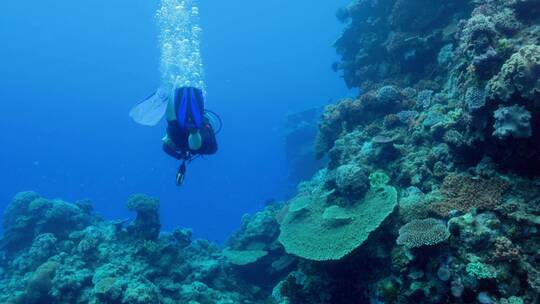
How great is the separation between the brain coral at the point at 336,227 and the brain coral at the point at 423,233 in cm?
79

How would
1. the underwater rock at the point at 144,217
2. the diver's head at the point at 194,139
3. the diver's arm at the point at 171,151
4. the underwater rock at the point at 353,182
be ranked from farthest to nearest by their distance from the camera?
the underwater rock at the point at 144,217
the underwater rock at the point at 353,182
the diver's arm at the point at 171,151
the diver's head at the point at 194,139

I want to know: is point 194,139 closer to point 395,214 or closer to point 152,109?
point 152,109

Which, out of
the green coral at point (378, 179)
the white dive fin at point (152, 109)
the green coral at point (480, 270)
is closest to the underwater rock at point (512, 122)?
the green coral at point (480, 270)

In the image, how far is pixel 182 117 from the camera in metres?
4.23

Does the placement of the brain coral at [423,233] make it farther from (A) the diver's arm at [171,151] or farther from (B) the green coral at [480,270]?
(A) the diver's arm at [171,151]

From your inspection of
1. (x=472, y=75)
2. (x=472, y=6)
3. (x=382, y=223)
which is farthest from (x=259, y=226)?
(x=472, y=6)

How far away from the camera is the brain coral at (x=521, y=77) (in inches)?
198

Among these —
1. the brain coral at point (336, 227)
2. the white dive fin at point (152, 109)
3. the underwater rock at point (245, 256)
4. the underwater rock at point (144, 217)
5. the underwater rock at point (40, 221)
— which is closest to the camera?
the white dive fin at point (152, 109)

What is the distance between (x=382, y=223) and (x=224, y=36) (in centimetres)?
14652

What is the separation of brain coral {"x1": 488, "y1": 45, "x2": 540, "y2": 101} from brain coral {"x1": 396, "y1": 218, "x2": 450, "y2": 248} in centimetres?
202

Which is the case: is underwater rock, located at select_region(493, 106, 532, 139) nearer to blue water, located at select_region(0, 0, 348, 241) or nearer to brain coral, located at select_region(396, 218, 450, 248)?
brain coral, located at select_region(396, 218, 450, 248)

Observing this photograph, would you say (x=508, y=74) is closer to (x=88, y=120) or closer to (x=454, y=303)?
(x=454, y=303)

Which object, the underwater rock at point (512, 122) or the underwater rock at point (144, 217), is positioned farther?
the underwater rock at point (144, 217)

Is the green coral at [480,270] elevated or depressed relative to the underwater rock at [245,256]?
depressed
